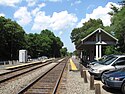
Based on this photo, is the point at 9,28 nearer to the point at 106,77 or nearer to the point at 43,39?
the point at 43,39

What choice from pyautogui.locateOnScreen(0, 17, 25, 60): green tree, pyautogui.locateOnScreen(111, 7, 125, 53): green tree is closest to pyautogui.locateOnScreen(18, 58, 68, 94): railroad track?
pyautogui.locateOnScreen(111, 7, 125, 53): green tree

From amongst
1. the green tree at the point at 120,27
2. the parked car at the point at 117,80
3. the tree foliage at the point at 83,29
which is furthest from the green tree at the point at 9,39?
the parked car at the point at 117,80

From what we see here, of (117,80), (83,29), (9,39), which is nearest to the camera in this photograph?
(117,80)

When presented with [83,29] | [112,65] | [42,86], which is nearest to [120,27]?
[112,65]

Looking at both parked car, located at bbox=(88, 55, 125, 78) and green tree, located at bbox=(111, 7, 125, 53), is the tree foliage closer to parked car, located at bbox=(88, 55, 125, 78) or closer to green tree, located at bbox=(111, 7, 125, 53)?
green tree, located at bbox=(111, 7, 125, 53)

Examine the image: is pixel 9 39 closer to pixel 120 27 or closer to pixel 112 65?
pixel 120 27

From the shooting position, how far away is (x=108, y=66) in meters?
17.7

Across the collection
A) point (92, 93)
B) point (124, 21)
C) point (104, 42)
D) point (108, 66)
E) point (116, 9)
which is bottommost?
point (92, 93)

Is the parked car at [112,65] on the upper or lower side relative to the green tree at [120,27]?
lower

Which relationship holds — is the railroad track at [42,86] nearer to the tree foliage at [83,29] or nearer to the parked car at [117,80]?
the parked car at [117,80]

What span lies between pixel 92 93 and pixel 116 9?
52068 mm

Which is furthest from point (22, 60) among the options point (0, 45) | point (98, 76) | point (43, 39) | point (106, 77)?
point (43, 39)

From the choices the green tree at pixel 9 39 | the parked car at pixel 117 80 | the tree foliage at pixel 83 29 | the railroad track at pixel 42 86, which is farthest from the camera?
the tree foliage at pixel 83 29

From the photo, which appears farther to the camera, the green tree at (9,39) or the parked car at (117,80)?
the green tree at (9,39)
